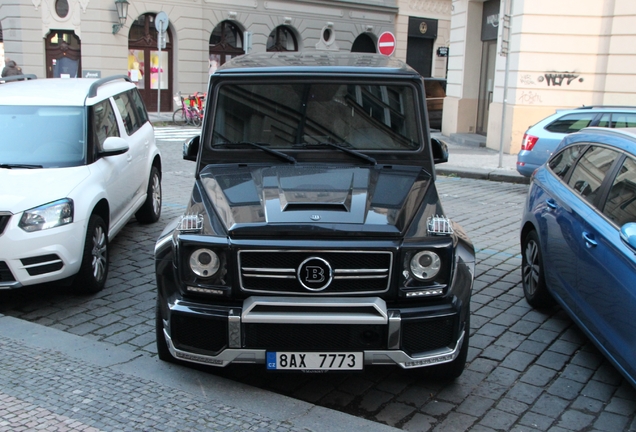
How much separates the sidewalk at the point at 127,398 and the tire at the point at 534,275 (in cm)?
257

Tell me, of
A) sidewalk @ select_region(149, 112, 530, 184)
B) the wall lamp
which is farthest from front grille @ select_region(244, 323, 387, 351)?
the wall lamp

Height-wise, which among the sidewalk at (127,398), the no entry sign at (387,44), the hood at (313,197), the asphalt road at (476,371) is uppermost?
the no entry sign at (387,44)

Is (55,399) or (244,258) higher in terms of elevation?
(244,258)

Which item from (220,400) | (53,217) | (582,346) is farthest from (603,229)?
(53,217)

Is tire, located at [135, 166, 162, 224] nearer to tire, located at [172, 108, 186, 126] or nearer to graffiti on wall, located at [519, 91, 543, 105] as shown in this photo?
graffiti on wall, located at [519, 91, 543, 105]

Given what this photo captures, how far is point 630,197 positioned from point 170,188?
27.1 feet

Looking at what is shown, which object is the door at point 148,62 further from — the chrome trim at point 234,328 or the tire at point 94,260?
the chrome trim at point 234,328

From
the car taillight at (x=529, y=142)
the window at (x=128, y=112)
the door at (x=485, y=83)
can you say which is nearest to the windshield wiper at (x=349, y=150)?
the window at (x=128, y=112)

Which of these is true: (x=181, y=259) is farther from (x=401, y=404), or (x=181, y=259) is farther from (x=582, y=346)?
(x=582, y=346)

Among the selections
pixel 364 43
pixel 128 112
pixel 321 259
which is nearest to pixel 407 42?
pixel 364 43

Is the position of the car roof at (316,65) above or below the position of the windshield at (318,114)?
above

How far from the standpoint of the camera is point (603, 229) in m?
4.44

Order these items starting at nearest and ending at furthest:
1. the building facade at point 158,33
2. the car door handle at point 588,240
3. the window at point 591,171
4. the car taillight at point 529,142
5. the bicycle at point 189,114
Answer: the car door handle at point 588,240 < the window at point 591,171 < the car taillight at point 529,142 < the bicycle at point 189,114 < the building facade at point 158,33

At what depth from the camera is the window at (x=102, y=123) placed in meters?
6.47
